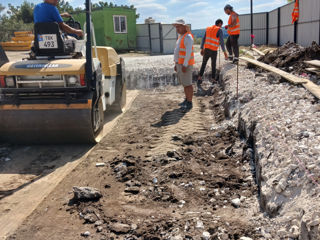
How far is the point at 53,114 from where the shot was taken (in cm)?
530

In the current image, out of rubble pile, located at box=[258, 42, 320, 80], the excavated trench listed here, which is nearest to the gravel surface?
the excavated trench

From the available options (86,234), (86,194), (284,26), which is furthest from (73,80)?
(284,26)

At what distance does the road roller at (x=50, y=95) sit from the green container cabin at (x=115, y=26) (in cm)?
1949

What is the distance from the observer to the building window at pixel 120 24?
24953mm

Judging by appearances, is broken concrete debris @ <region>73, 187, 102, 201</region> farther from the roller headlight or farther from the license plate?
the license plate

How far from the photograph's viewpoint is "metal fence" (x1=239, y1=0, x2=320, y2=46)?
13.5 m

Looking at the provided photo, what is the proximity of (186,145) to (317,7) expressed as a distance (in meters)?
10.5

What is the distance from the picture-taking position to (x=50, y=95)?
5.49 meters

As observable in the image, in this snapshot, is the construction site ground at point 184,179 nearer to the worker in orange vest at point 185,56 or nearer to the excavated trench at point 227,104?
the excavated trench at point 227,104

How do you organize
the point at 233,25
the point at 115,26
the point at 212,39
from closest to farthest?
1. the point at 212,39
2. the point at 233,25
3. the point at 115,26

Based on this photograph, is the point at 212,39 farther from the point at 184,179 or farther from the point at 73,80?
the point at 184,179

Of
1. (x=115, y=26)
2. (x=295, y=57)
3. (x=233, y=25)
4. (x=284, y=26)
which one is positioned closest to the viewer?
(x=295, y=57)

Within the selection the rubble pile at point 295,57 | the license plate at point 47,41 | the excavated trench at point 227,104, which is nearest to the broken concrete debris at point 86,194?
the excavated trench at point 227,104

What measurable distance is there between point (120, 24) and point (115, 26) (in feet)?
1.86
